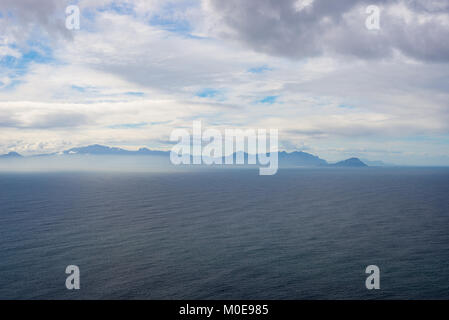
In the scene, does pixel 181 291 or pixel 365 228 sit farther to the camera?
pixel 365 228

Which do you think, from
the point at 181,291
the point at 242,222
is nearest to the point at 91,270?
the point at 181,291

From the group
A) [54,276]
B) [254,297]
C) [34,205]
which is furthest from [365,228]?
[34,205]

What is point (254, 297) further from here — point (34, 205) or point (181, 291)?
point (34, 205)

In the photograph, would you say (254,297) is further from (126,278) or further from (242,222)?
(242,222)

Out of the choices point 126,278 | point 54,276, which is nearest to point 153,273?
point 126,278
